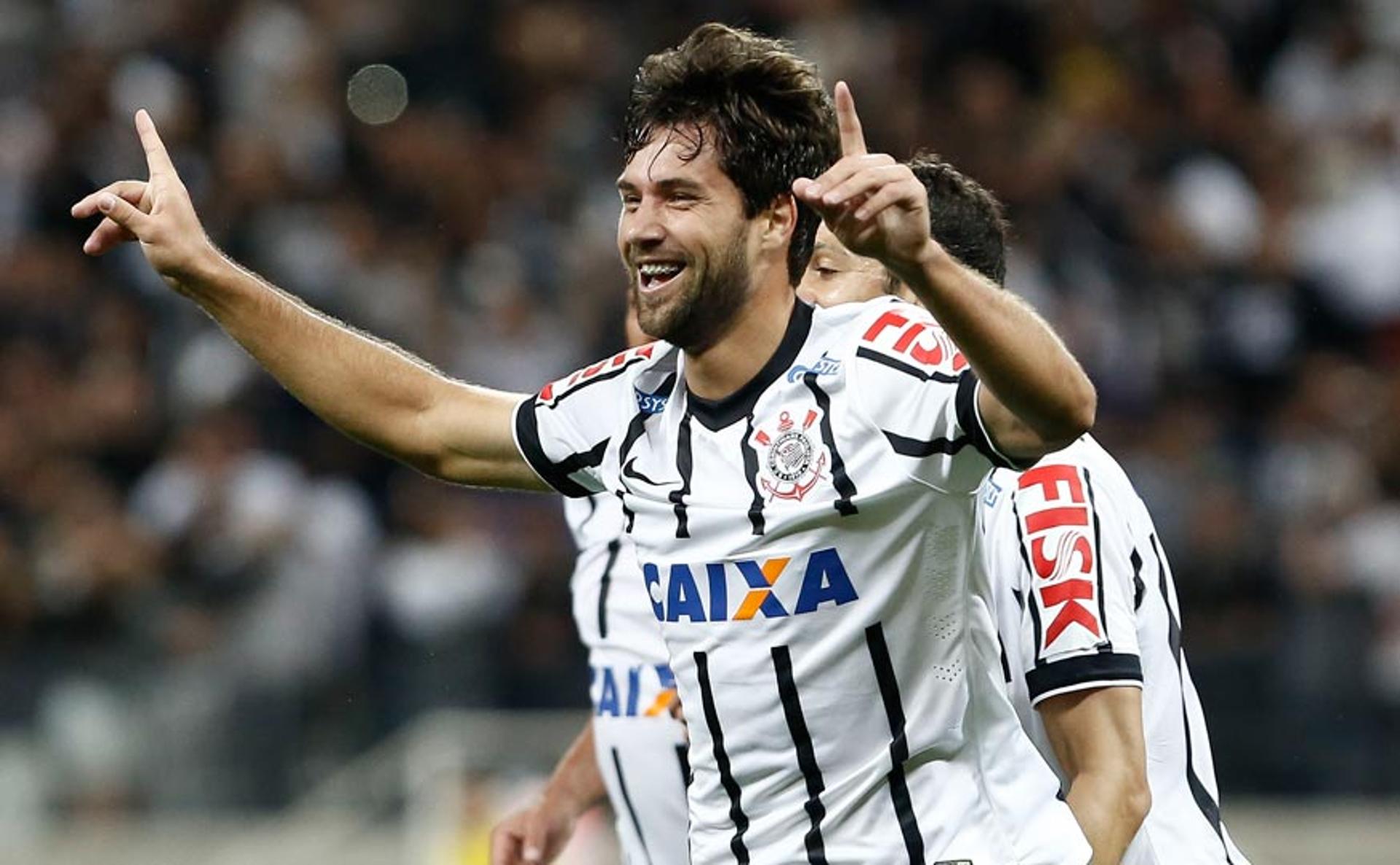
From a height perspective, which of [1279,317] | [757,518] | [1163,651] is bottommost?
[1163,651]

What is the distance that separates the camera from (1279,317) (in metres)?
11.4

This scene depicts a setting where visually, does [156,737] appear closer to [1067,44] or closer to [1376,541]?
[1376,541]

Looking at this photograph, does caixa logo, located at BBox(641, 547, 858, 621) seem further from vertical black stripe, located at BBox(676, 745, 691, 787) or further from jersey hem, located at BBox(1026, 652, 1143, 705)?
vertical black stripe, located at BBox(676, 745, 691, 787)

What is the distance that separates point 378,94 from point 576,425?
956 cm

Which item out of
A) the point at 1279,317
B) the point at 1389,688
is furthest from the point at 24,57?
the point at 1389,688

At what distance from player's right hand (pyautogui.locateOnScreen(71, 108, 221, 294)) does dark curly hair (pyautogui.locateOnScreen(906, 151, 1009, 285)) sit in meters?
1.49

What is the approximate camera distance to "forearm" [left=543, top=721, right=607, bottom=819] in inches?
225

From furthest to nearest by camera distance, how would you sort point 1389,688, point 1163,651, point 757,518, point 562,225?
1. point 562,225
2. point 1389,688
3. point 1163,651
4. point 757,518

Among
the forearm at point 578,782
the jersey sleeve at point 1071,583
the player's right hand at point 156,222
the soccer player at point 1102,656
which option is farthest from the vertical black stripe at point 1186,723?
the player's right hand at point 156,222

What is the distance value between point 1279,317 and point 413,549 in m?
4.34

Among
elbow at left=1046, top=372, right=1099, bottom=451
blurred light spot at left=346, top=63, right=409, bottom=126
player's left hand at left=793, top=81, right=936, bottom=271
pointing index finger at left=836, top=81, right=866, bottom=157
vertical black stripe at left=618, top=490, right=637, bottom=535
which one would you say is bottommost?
elbow at left=1046, top=372, right=1099, bottom=451

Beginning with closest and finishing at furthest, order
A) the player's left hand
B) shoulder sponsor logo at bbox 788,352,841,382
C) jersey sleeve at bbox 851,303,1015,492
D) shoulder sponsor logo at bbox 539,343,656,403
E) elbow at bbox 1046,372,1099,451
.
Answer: the player's left hand → elbow at bbox 1046,372,1099,451 → jersey sleeve at bbox 851,303,1015,492 → shoulder sponsor logo at bbox 788,352,841,382 → shoulder sponsor logo at bbox 539,343,656,403

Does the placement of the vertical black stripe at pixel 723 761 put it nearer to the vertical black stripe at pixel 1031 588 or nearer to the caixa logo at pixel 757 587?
the caixa logo at pixel 757 587

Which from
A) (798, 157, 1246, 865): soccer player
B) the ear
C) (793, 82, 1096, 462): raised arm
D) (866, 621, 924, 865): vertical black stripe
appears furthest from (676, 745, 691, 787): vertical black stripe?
(793, 82, 1096, 462): raised arm
